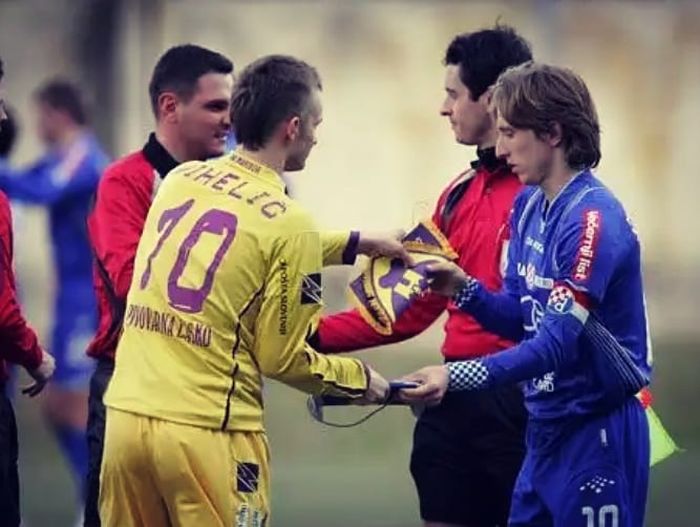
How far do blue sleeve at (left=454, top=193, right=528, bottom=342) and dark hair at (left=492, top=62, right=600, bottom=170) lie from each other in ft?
1.20

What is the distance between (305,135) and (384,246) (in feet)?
1.74

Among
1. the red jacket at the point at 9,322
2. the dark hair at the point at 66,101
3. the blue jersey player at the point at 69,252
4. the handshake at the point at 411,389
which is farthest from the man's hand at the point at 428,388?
the dark hair at the point at 66,101

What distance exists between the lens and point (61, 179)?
33.7 ft

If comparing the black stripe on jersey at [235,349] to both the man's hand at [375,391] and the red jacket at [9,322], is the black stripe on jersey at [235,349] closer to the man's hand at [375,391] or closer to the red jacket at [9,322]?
the man's hand at [375,391]

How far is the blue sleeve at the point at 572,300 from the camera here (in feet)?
17.8

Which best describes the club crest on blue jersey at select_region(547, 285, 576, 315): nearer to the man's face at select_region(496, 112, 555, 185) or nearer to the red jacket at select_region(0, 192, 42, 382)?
the man's face at select_region(496, 112, 555, 185)

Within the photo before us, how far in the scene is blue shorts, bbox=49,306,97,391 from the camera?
1030cm

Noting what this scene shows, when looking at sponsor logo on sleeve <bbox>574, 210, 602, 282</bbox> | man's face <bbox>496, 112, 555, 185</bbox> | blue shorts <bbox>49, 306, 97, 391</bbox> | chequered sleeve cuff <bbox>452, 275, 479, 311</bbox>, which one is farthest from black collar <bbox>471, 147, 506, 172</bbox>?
blue shorts <bbox>49, 306, 97, 391</bbox>

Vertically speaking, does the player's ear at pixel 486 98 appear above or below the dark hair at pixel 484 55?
below

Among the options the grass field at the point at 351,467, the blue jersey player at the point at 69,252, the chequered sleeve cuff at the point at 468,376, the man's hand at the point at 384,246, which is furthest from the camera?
the blue jersey player at the point at 69,252

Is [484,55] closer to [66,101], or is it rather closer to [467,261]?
[467,261]

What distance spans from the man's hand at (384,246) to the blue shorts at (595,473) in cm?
69

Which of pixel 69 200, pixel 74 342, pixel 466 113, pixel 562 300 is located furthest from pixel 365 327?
pixel 74 342

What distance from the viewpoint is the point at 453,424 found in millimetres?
6637
